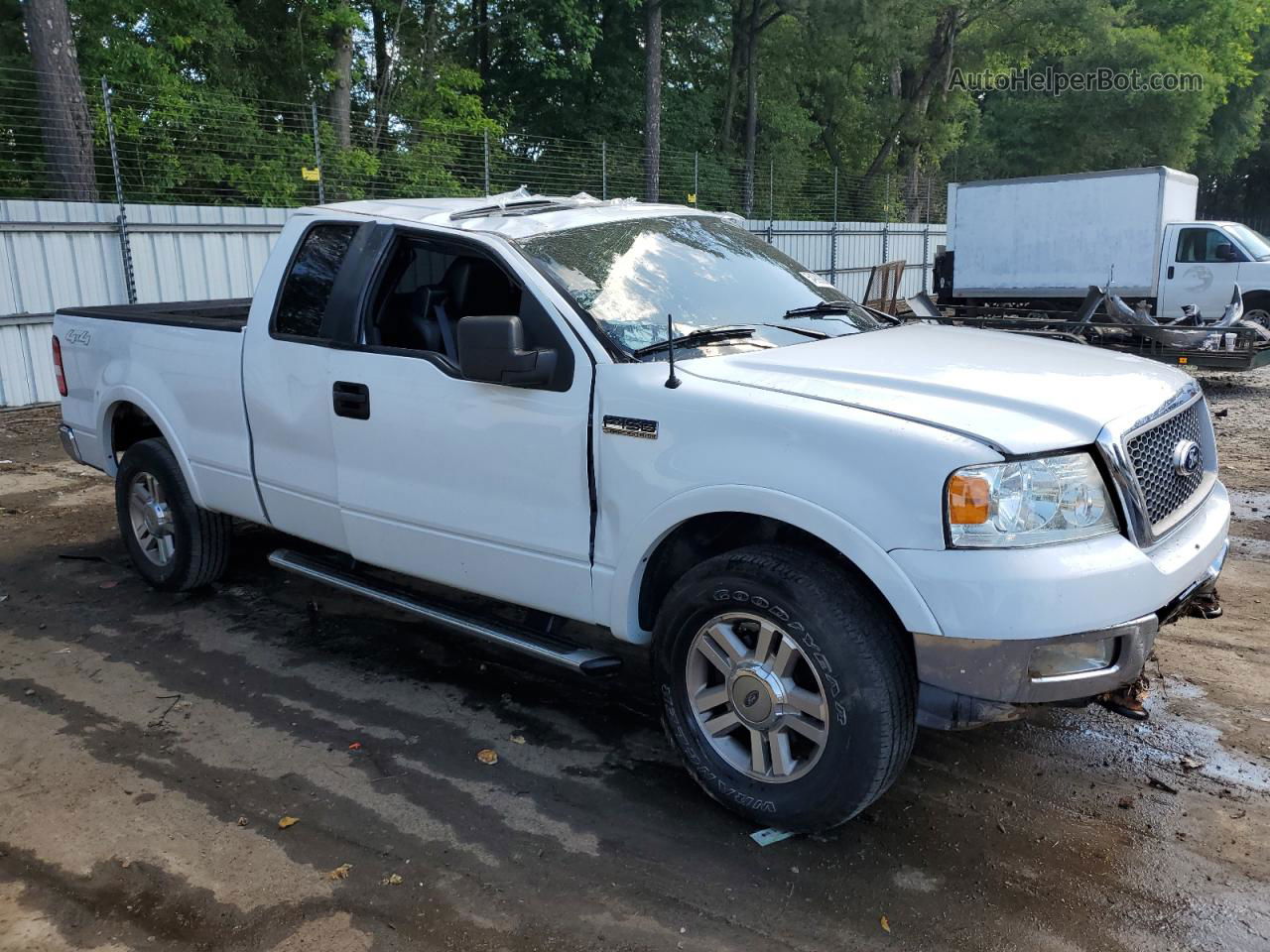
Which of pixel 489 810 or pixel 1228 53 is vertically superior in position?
pixel 1228 53

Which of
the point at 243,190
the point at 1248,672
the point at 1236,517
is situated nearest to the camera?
the point at 1248,672

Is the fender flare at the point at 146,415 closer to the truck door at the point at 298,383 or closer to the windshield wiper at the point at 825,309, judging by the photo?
the truck door at the point at 298,383

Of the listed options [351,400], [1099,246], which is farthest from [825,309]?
[1099,246]

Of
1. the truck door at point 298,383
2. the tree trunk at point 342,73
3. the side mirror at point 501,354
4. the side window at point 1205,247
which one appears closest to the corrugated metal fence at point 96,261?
the tree trunk at point 342,73

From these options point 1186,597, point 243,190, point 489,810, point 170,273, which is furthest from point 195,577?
point 243,190

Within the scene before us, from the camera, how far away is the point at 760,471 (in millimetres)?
3180

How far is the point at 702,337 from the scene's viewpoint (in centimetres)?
380

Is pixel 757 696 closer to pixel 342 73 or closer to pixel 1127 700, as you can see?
pixel 1127 700

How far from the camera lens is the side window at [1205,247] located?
15367mm

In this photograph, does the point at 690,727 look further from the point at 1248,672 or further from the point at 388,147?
the point at 388,147

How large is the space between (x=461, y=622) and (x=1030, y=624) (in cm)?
218

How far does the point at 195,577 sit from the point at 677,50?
98.5ft

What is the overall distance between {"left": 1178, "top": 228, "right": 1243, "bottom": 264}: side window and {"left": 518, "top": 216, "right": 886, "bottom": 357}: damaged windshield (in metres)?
13.3

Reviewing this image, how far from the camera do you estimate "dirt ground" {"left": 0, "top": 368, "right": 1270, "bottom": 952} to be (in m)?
2.97
